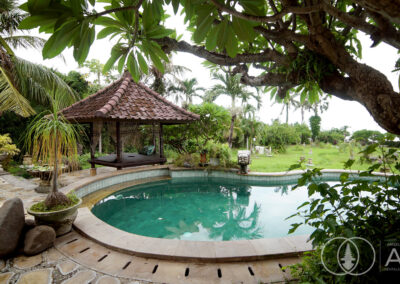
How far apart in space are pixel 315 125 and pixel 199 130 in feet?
55.8

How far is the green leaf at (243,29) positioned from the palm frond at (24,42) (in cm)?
1062

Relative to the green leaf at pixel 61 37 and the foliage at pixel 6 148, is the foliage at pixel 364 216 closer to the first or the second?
the green leaf at pixel 61 37

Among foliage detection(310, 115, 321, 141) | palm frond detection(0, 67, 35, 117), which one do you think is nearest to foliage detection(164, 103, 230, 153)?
palm frond detection(0, 67, 35, 117)

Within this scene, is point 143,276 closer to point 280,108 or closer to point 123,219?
point 123,219

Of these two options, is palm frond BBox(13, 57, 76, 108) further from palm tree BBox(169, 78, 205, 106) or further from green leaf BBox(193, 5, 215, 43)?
palm tree BBox(169, 78, 205, 106)

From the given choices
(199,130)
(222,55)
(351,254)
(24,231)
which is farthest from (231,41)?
(199,130)

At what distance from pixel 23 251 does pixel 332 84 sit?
4033mm

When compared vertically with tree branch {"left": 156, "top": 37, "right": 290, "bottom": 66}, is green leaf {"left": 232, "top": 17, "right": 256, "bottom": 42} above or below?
below

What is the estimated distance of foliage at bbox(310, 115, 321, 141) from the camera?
72.6 ft

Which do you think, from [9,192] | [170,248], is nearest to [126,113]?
[9,192]

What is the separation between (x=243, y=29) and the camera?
115 cm

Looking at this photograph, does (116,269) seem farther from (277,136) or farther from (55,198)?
(277,136)

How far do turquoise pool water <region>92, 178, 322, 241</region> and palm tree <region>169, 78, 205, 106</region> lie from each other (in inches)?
475

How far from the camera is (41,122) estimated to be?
3332mm
